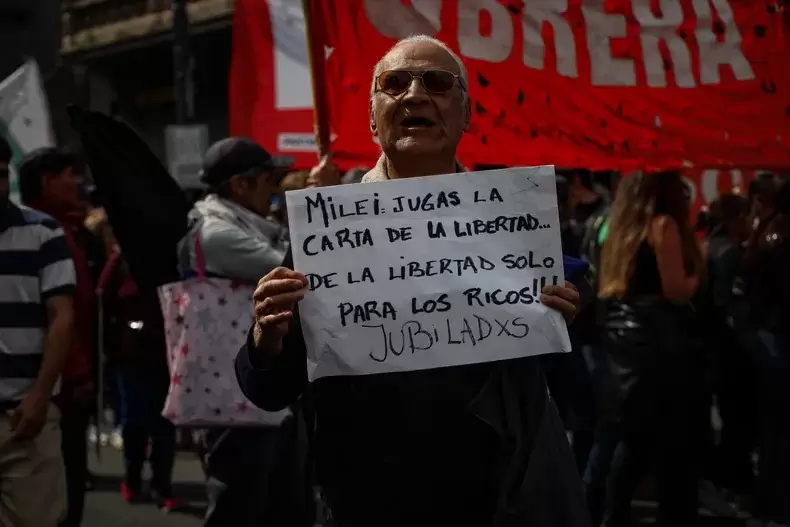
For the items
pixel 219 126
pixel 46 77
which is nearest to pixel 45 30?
pixel 46 77

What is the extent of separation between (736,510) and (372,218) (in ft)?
15.9

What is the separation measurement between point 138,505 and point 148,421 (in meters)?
0.49

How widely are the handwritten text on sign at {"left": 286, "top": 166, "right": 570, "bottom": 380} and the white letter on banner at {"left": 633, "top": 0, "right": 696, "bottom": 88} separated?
8.36 feet

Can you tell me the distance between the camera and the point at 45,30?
28.7 meters

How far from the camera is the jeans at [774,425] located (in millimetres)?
5527

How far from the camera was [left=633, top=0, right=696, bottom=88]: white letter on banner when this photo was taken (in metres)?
4.91

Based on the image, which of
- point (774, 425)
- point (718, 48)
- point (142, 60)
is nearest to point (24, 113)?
point (718, 48)

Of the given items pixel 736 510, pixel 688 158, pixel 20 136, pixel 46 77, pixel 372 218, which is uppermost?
pixel 46 77

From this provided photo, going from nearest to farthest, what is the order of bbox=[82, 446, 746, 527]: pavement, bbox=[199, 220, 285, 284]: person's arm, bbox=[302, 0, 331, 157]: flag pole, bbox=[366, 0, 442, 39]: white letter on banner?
bbox=[302, 0, 331, 157]: flag pole < bbox=[199, 220, 285, 284]: person's arm < bbox=[366, 0, 442, 39]: white letter on banner < bbox=[82, 446, 746, 527]: pavement

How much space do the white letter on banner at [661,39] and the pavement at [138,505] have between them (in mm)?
3421

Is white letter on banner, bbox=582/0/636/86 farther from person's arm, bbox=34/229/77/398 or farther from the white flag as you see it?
the white flag

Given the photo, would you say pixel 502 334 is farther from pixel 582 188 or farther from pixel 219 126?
pixel 219 126

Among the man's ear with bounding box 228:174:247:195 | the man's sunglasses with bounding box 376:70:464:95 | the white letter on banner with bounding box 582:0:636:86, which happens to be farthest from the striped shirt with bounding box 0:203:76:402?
the white letter on banner with bounding box 582:0:636:86

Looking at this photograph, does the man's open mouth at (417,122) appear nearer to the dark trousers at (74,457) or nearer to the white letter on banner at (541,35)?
the white letter on banner at (541,35)
